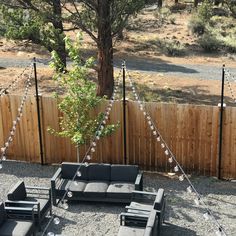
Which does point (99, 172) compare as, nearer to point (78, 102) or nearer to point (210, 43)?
point (78, 102)

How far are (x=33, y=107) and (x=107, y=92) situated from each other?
206 inches

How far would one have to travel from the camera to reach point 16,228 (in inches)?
408

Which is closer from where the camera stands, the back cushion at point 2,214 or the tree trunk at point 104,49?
the back cushion at point 2,214

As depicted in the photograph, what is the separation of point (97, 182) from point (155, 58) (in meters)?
19.0

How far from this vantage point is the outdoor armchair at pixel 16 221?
10.3 m

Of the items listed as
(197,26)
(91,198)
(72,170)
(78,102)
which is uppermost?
(197,26)

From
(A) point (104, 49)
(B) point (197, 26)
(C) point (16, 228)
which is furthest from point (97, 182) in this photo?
(B) point (197, 26)

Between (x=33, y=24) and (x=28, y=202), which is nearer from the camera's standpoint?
(x=28, y=202)

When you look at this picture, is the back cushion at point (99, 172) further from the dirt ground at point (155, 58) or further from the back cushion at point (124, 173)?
the dirt ground at point (155, 58)

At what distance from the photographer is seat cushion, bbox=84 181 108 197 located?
1216 cm

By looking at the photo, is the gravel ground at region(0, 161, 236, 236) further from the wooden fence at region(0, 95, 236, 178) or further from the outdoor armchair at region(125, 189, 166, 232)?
the outdoor armchair at region(125, 189, 166, 232)

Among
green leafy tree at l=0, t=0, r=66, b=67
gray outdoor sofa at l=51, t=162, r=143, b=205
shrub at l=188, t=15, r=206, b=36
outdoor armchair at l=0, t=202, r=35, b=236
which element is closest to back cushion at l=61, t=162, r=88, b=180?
gray outdoor sofa at l=51, t=162, r=143, b=205

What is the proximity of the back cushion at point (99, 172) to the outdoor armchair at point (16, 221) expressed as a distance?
2307 millimetres

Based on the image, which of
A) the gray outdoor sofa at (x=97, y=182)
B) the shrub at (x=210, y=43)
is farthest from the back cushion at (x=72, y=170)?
the shrub at (x=210, y=43)
